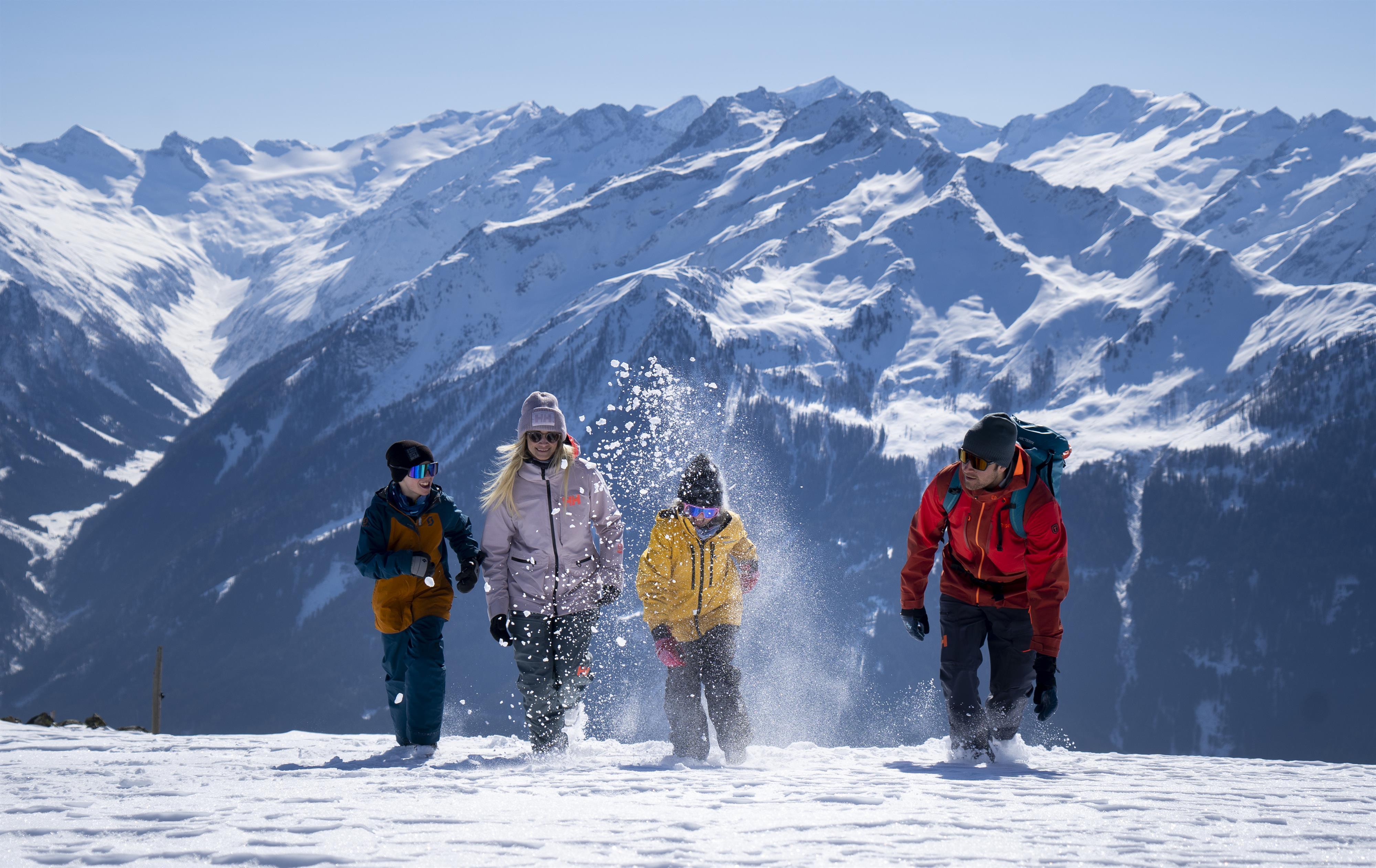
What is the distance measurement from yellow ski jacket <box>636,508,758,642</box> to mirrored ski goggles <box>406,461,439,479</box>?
2.04 meters

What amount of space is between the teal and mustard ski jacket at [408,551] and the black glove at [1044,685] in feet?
16.1

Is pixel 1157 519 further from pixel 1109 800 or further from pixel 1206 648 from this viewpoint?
pixel 1109 800

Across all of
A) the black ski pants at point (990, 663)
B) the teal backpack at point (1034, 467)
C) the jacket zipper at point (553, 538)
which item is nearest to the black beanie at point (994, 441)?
the teal backpack at point (1034, 467)

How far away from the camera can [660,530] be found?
907 centimetres

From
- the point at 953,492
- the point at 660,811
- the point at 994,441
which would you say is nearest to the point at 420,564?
the point at 660,811

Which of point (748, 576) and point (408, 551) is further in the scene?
point (748, 576)

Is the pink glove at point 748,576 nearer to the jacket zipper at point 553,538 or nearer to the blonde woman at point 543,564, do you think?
the blonde woman at point 543,564

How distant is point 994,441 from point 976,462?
0.78 feet

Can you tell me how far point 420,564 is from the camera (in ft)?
27.2

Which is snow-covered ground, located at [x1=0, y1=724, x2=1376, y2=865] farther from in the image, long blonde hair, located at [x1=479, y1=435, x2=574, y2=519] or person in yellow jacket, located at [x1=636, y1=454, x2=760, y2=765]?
long blonde hair, located at [x1=479, y1=435, x2=574, y2=519]

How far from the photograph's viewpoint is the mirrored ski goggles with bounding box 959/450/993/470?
24.9ft

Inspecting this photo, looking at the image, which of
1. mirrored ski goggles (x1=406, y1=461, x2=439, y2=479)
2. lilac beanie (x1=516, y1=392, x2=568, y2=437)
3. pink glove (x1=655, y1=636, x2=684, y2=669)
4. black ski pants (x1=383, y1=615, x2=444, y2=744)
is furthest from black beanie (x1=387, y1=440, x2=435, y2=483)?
pink glove (x1=655, y1=636, x2=684, y2=669)

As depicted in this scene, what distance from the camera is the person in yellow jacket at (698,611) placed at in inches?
352

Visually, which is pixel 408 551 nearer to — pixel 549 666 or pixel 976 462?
pixel 549 666
